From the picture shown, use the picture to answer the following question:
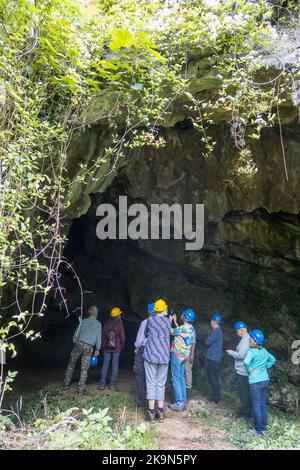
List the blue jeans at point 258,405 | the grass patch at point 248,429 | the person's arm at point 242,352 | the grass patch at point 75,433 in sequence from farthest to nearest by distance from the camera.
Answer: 1. the person's arm at point 242,352
2. the blue jeans at point 258,405
3. the grass patch at point 248,429
4. the grass patch at point 75,433

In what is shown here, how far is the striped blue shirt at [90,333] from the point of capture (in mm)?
6117

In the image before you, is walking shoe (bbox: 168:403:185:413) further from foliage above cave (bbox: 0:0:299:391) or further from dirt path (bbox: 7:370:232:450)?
foliage above cave (bbox: 0:0:299:391)

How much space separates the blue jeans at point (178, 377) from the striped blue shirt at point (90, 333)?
1.36m

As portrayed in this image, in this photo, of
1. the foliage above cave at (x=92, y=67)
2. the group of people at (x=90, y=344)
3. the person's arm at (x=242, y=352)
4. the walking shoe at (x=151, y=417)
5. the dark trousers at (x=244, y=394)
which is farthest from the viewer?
the group of people at (x=90, y=344)

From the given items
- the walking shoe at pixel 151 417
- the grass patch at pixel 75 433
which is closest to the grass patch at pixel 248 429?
the walking shoe at pixel 151 417

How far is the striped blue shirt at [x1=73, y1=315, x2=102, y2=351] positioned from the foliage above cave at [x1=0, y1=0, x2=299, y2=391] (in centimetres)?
188

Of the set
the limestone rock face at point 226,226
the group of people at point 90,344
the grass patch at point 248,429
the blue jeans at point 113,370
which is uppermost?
the limestone rock face at point 226,226

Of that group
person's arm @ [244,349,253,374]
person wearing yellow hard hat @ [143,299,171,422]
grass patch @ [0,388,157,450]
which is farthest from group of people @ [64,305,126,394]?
person's arm @ [244,349,253,374]

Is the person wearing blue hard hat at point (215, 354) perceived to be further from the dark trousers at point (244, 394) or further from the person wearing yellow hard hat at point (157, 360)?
the person wearing yellow hard hat at point (157, 360)

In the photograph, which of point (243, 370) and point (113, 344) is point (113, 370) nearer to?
point (113, 344)

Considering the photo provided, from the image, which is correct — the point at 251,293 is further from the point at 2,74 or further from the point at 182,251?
the point at 2,74

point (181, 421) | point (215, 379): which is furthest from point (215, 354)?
point (181, 421)

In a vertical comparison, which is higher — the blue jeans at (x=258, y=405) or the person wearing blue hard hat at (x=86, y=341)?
the person wearing blue hard hat at (x=86, y=341)

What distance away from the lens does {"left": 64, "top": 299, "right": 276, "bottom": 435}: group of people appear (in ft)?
15.9
